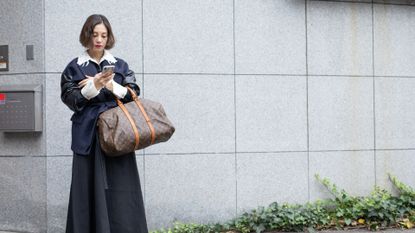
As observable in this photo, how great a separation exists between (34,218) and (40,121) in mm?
1032

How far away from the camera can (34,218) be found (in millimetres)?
6660

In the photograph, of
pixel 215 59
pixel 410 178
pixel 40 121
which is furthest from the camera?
pixel 410 178

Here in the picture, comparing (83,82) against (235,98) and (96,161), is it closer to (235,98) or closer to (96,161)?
(96,161)

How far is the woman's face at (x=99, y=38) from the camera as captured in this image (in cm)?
493

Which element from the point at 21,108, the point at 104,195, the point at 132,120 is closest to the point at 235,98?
the point at 21,108

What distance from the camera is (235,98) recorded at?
23.5ft

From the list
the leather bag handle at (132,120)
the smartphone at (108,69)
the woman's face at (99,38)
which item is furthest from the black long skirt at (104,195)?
the woman's face at (99,38)

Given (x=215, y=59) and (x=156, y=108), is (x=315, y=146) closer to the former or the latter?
(x=215, y=59)

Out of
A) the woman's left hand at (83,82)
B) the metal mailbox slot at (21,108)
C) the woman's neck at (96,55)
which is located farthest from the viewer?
the metal mailbox slot at (21,108)

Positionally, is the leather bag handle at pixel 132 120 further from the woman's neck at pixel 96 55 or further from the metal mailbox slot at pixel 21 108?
the metal mailbox slot at pixel 21 108

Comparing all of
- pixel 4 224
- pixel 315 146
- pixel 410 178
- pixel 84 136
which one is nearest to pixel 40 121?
pixel 4 224

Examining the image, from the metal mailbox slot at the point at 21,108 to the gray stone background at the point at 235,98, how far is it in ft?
0.40

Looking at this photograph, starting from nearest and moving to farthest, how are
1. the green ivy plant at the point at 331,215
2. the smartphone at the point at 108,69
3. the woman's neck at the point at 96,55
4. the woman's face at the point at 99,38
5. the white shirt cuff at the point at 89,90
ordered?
the smartphone at the point at 108,69 < the white shirt cuff at the point at 89,90 < the woman's face at the point at 99,38 < the woman's neck at the point at 96,55 < the green ivy plant at the point at 331,215

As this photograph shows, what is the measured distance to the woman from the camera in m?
4.86
